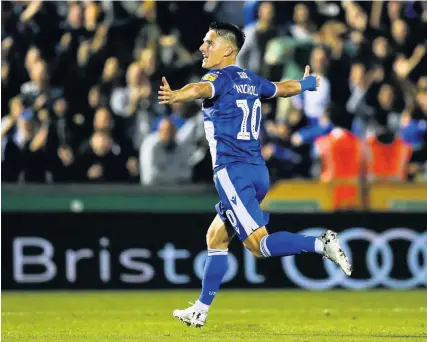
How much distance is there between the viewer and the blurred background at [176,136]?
12.1 metres

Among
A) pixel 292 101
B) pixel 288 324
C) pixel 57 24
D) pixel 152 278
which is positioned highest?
pixel 57 24

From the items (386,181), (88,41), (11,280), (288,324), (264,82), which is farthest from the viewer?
(88,41)

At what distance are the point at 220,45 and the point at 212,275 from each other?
1.79 m

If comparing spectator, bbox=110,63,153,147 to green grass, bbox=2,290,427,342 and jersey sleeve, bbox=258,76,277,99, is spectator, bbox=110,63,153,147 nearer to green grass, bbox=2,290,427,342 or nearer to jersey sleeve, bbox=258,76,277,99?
green grass, bbox=2,290,427,342

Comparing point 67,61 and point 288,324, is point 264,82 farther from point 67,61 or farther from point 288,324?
point 67,61

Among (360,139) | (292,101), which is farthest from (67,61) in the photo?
(360,139)

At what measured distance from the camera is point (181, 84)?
13.7 meters

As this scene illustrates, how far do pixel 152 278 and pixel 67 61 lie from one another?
330cm

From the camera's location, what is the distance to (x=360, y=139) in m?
12.8

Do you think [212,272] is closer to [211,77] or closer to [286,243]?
[286,243]

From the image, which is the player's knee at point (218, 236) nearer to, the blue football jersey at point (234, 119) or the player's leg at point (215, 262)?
the player's leg at point (215, 262)

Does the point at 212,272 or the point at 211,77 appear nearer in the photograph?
the point at 211,77

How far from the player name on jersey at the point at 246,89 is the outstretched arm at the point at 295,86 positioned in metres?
0.31

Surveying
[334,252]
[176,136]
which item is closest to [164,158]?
[176,136]
